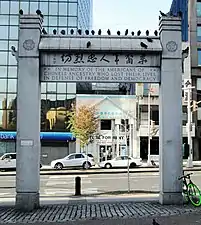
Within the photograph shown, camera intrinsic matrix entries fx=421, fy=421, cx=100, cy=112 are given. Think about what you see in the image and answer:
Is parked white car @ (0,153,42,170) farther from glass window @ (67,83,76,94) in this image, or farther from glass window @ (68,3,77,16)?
glass window @ (68,3,77,16)

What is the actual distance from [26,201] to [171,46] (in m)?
6.58

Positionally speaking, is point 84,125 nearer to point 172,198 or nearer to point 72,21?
point 72,21

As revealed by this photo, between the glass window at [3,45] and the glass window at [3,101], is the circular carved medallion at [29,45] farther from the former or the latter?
the glass window at [3,45]

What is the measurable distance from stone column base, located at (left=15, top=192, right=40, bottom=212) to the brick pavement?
22 cm

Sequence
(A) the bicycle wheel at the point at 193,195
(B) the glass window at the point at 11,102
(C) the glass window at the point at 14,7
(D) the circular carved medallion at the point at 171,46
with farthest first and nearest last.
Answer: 1. (C) the glass window at the point at 14,7
2. (B) the glass window at the point at 11,102
3. (D) the circular carved medallion at the point at 171,46
4. (A) the bicycle wheel at the point at 193,195

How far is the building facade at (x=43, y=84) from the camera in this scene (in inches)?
1874

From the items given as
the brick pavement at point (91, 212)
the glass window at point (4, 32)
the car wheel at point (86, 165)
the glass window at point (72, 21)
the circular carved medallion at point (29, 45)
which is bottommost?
the car wheel at point (86, 165)

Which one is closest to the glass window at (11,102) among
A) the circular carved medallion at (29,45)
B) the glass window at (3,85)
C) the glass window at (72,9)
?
the glass window at (3,85)

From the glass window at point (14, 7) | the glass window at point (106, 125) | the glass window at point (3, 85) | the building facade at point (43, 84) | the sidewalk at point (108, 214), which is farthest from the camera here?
the glass window at point (14, 7)

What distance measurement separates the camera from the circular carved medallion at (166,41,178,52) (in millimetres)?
13359

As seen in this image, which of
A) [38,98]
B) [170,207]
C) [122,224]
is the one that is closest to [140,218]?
[122,224]

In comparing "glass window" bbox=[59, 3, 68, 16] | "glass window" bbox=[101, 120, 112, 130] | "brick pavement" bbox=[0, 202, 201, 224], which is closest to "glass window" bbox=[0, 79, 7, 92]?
"glass window" bbox=[59, 3, 68, 16]

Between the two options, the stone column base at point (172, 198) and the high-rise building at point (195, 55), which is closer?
the stone column base at point (172, 198)

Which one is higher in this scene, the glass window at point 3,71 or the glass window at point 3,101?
the glass window at point 3,71
